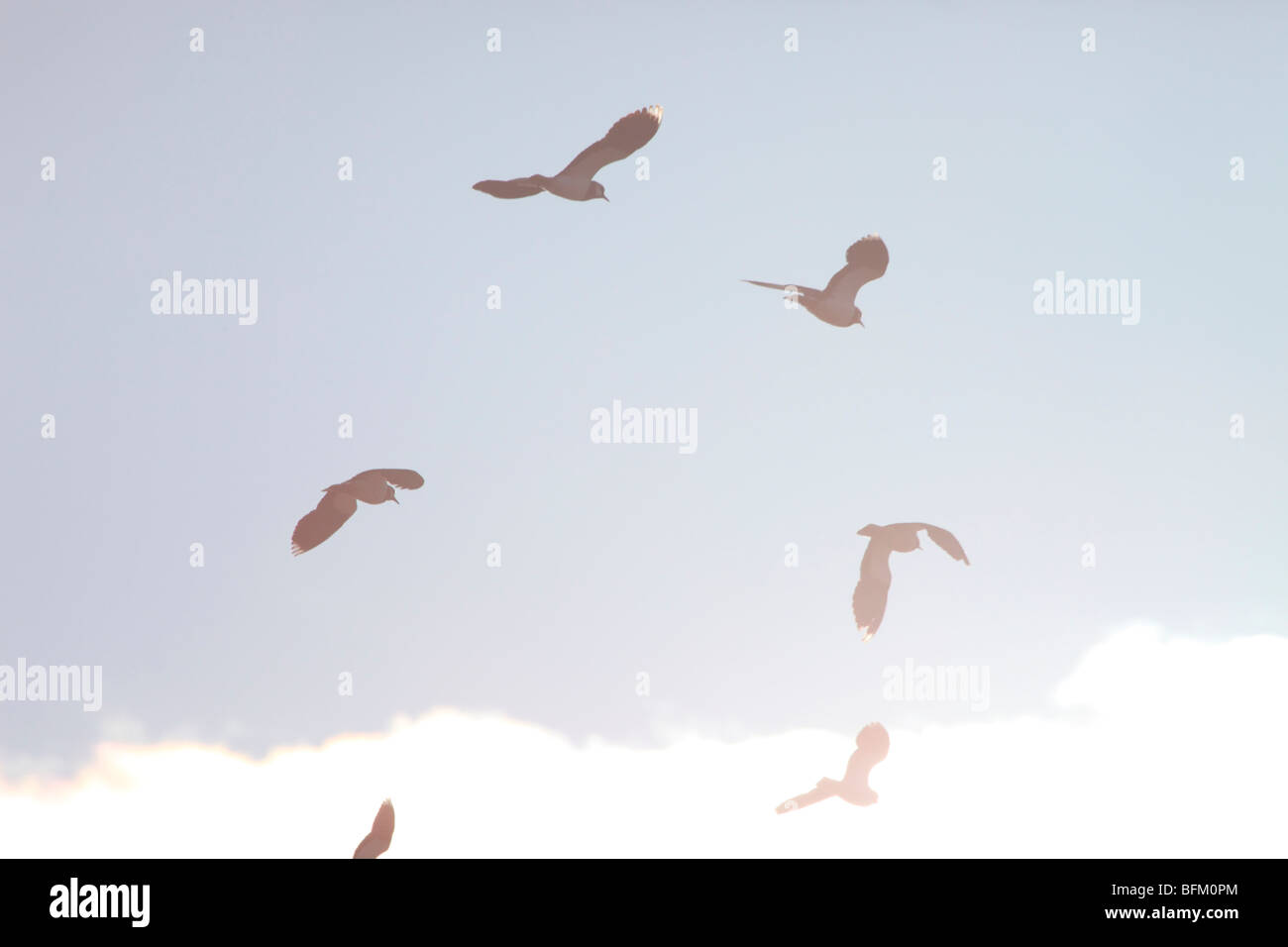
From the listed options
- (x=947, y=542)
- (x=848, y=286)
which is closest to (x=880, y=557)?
(x=947, y=542)

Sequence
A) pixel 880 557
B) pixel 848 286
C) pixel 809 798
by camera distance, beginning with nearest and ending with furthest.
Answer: pixel 809 798 < pixel 880 557 < pixel 848 286

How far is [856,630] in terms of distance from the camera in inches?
143

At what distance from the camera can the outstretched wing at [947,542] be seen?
144 inches

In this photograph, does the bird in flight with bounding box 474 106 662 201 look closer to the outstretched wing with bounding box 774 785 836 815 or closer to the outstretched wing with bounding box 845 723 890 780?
the outstretched wing with bounding box 845 723 890 780

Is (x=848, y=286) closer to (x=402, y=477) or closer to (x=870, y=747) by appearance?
(x=870, y=747)

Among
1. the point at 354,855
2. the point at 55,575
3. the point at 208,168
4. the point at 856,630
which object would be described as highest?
the point at 208,168

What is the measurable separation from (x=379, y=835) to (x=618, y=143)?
8.44ft

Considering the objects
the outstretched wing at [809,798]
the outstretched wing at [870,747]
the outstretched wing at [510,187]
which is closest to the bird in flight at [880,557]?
the outstretched wing at [870,747]

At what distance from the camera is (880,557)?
144 inches

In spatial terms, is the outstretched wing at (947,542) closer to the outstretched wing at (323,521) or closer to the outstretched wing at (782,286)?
the outstretched wing at (782,286)

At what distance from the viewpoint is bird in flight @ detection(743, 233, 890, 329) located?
12.3 ft
